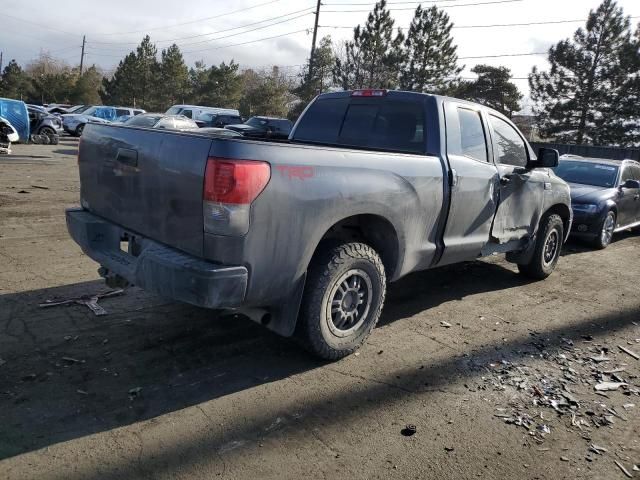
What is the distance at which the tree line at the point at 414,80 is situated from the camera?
3331 cm

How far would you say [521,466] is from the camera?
2898 mm

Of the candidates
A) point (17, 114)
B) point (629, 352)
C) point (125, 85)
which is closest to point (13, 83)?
point (125, 85)

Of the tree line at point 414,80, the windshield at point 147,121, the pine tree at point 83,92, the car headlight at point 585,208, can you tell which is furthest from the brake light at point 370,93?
the pine tree at point 83,92

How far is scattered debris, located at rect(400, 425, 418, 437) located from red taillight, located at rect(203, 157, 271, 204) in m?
1.66

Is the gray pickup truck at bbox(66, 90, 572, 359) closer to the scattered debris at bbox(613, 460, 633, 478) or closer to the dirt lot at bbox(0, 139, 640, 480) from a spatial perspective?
the dirt lot at bbox(0, 139, 640, 480)

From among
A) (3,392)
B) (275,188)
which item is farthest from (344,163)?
(3,392)

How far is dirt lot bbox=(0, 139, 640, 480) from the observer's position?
281 cm

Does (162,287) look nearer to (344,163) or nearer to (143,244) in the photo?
(143,244)

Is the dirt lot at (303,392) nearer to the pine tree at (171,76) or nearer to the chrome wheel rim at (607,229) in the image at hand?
the chrome wheel rim at (607,229)

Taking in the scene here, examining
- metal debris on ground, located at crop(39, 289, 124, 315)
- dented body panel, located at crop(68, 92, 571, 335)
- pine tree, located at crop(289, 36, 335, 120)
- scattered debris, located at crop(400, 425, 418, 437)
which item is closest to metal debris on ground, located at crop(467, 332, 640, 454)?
Result: scattered debris, located at crop(400, 425, 418, 437)

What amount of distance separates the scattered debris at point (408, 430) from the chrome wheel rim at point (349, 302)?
892 mm

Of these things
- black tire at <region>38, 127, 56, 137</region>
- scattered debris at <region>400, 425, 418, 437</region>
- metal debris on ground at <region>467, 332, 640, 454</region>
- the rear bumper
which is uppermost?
black tire at <region>38, 127, 56, 137</region>

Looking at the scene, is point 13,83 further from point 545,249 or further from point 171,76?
point 545,249

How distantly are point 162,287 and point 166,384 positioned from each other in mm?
704
